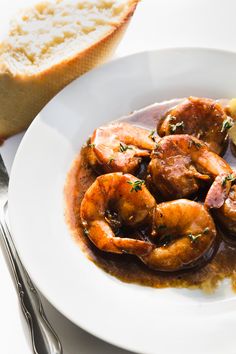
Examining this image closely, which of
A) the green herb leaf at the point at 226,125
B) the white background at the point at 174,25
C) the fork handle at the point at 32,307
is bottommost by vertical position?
the fork handle at the point at 32,307

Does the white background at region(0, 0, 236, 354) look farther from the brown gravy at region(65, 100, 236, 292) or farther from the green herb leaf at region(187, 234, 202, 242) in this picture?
the green herb leaf at region(187, 234, 202, 242)

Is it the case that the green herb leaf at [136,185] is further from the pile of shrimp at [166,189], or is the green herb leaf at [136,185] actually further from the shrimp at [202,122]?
the shrimp at [202,122]

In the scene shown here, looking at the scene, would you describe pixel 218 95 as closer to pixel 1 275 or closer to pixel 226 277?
pixel 226 277

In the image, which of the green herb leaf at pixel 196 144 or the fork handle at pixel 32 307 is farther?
the green herb leaf at pixel 196 144

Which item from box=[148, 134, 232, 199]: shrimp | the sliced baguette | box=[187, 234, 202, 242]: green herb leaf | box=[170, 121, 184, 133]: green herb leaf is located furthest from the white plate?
box=[148, 134, 232, 199]: shrimp

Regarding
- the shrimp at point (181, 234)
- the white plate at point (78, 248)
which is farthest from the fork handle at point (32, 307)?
the shrimp at point (181, 234)

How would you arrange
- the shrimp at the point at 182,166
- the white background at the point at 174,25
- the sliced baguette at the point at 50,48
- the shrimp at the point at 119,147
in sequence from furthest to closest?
1. the white background at the point at 174,25
2. the sliced baguette at the point at 50,48
3. the shrimp at the point at 119,147
4. the shrimp at the point at 182,166

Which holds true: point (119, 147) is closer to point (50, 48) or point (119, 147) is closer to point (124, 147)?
point (124, 147)
